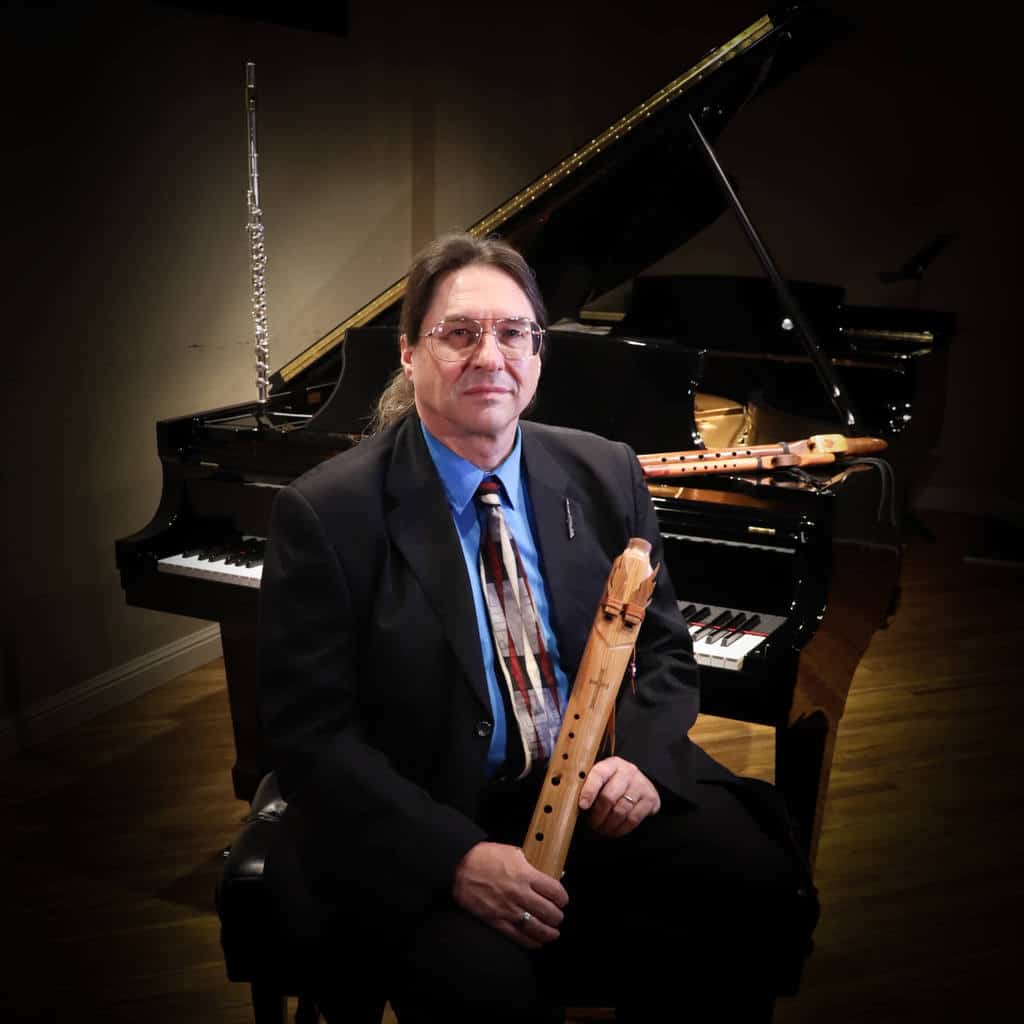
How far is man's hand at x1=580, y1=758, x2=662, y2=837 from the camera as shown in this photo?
1.46 meters

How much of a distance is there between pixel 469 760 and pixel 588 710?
0.62 ft

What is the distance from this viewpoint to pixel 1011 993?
219 cm

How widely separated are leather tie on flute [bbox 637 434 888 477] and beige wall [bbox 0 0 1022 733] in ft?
6.41

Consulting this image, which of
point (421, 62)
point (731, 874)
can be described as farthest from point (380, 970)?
point (421, 62)

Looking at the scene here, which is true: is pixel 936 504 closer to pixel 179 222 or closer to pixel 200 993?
pixel 179 222

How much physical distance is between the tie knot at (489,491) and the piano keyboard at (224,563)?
103 cm

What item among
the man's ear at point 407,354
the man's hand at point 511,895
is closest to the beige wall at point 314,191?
the man's ear at point 407,354

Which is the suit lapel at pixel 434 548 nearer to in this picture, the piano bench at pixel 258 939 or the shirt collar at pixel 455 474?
the shirt collar at pixel 455 474

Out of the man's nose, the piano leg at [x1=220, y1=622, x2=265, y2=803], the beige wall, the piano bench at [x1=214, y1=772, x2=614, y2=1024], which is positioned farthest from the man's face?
the beige wall

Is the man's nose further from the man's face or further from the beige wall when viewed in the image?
the beige wall

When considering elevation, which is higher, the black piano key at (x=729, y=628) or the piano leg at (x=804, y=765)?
the black piano key at (x=729, y=628)

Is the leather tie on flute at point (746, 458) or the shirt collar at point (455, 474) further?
the leather tie on flute at point (746, 458)

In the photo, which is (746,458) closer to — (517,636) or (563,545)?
(563,545)

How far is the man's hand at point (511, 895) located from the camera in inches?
52.4
